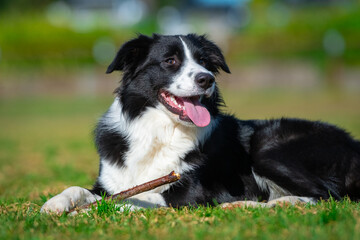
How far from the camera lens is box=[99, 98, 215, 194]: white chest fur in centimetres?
452

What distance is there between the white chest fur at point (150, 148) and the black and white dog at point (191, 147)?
0.01m

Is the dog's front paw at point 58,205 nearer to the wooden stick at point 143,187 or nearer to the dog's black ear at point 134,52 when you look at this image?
the wooden stick at point 143,187

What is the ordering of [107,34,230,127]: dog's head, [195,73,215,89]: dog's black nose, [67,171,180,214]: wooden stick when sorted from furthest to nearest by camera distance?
[107,34,230,127]: dog's head, [195,73,215,89]: dog's black nose, [67,171,180,214]: wooden stick

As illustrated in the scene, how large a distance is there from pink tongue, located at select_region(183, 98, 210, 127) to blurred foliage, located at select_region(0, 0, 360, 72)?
63.4 feet

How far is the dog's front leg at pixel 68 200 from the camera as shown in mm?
3984

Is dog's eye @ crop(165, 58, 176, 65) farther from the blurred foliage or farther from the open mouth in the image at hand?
the blurred foliage

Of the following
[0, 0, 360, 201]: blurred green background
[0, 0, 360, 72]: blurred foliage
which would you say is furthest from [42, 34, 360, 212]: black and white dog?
[0, 0, 360, 72]: blurred foliage

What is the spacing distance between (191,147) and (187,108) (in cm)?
43

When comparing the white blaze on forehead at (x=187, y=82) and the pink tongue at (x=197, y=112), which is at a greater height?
the white blaze on forehead at (x=187, y=82)

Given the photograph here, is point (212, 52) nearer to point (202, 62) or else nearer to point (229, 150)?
point (202, 62)

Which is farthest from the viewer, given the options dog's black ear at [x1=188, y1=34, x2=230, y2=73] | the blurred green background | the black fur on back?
the blurred green background

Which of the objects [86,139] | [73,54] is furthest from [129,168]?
[73,54]

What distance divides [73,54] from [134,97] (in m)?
20.9

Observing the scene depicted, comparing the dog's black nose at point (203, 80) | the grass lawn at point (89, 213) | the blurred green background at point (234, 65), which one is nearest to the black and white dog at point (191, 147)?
the dog's black nose at point (203, 80)
